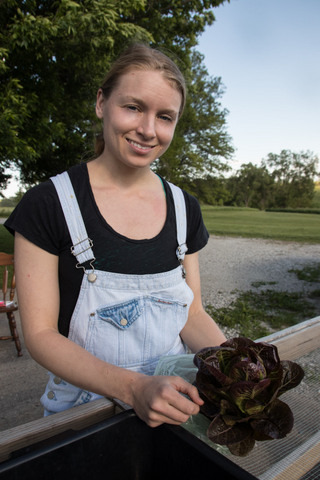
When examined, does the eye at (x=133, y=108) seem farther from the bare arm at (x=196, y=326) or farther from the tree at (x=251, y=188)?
the tree at (x=251, y=188)

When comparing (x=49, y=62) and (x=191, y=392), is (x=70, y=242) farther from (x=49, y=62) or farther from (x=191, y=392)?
(x=49, y=62)

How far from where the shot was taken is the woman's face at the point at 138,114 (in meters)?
1.37

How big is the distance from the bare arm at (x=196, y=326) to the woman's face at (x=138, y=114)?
54 centimetres

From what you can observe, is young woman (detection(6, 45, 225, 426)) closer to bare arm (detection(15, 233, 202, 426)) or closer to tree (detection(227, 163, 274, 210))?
bare arm (detection(15, 233, 202, 426))

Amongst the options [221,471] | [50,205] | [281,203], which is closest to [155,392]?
[221,471]

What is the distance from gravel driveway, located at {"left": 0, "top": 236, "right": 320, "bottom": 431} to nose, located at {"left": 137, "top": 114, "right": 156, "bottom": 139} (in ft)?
8.83

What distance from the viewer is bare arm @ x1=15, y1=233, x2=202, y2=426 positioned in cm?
91

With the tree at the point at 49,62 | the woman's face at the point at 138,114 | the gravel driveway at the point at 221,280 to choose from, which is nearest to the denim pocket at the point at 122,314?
the woman's face at the point at 138,114

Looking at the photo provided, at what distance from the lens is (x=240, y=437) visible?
36.2 inches

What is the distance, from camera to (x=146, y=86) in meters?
1.37

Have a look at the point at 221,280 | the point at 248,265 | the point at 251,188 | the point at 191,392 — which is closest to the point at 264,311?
the point at 221,280

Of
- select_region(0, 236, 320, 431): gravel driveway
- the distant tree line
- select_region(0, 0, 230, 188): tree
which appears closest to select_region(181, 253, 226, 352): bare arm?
select_region(0, 236, 320, 431): gravel driveway

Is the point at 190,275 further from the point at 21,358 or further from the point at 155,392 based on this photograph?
the point at 21,358

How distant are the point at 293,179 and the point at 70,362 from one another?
77911 mm
